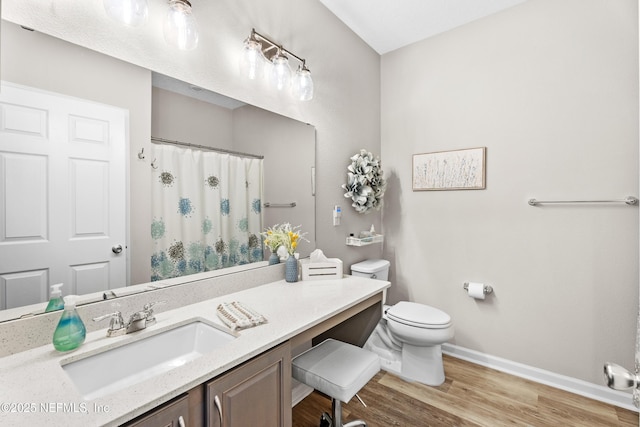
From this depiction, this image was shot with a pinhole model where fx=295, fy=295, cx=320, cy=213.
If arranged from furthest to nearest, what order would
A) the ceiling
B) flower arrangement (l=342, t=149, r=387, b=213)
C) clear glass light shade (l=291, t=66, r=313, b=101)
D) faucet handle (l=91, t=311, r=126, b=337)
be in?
flower arrangement (l=342, t=149, r=387, b=213)
the ceiling
clear glass light shade (l=291, t=66, r=313, b=101)
faucet handle (l=91, t=311, r=126, b=337)

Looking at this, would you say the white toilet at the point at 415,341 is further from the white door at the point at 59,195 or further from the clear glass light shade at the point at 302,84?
the white door at the point at 59,195

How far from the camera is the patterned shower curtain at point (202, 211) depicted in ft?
4.31

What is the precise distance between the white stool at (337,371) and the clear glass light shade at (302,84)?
1.52 meters

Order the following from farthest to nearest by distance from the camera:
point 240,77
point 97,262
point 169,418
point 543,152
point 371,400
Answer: point 543,152 → point 371,400 → point 240,77 → point 97,262 → point 169,418

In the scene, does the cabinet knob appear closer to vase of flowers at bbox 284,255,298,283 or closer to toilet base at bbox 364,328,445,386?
vase of flowers at bbox 284,255,298,283

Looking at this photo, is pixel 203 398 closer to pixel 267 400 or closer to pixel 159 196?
pixel 267 400

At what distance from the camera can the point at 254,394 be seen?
0.96 metres

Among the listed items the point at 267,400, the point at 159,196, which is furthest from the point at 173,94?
the point at 267,400

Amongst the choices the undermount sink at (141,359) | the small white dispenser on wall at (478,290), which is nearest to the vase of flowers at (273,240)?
the undermount sink at (141,359)

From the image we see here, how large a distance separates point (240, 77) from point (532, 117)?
1.99 metres

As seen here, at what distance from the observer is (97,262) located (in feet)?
3.66

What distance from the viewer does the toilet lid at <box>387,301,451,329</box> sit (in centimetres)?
192

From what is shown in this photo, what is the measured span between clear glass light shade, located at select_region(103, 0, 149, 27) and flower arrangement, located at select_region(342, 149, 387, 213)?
5.18 ft

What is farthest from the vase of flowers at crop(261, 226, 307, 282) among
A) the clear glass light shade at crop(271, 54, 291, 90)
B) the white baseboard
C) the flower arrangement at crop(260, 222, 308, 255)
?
the white baseboard
